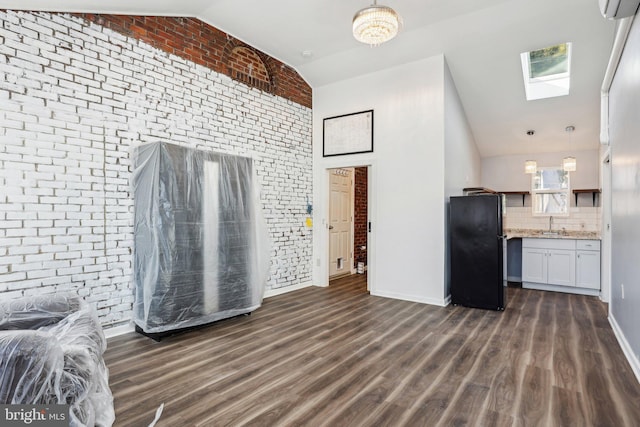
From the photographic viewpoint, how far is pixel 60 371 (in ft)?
4.73

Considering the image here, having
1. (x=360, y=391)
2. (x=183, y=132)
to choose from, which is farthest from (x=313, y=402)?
(x=183, y=132)

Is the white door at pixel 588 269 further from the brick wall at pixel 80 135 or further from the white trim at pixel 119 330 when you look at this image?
the white trim at pixel 119 330

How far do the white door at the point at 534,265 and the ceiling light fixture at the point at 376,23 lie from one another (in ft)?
14.4

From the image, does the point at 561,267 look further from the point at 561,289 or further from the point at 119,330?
the point at 119,330

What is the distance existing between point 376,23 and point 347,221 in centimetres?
432

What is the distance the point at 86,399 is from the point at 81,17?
3.35 m

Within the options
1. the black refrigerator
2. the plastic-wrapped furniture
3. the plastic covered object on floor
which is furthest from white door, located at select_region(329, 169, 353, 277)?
the plastic-wrapped furniture

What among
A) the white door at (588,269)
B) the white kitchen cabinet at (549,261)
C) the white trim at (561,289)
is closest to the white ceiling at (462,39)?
the white kitchen cabinet at (549,261)

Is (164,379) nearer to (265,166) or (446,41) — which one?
(265,166)

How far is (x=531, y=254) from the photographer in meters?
5.61

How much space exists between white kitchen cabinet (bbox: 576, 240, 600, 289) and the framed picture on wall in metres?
3.55

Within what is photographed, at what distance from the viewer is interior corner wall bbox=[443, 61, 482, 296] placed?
15.5 feet

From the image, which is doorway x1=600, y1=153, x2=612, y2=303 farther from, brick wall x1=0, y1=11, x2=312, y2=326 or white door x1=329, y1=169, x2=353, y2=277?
brick wall x1=0, y1=11, x2=312, y2=326

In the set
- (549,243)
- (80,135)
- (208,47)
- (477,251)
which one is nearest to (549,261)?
(549,243)
